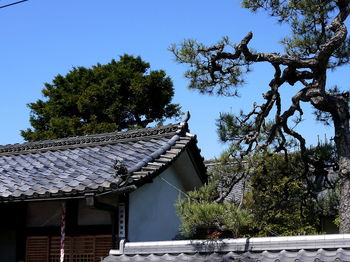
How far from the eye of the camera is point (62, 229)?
9094mm

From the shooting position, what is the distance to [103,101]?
2675 centimetres

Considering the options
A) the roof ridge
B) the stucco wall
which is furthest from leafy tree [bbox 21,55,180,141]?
the stucco wall

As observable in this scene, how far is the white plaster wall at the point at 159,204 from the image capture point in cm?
966

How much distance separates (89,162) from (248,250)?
4800mm

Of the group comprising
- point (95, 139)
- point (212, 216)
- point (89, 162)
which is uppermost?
point (95, 139)

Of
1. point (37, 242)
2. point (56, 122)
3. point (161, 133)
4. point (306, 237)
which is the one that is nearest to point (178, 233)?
point (161, 133)

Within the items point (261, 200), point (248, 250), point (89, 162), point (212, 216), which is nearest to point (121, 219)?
point (89, 162)

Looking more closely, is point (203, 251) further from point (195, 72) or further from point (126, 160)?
point (126, 160)

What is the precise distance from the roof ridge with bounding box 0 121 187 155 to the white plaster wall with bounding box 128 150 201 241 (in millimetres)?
712

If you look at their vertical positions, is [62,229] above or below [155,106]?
below

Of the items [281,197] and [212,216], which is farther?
[281,197]

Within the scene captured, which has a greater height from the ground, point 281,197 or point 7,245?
point 281,197

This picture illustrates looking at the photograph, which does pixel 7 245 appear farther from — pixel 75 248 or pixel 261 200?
pixel 261 200

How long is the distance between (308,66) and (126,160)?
159 inches
